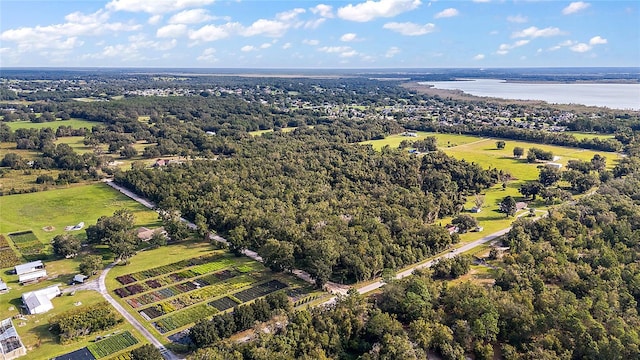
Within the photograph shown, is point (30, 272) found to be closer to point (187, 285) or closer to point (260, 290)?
point (187, 285)

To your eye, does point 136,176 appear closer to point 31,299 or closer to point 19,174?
point 19,174

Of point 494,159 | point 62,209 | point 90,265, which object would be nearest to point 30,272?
point 90,265

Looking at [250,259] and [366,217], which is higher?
[366,217]

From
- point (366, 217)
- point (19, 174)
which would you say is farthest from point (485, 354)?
point (19, 174)

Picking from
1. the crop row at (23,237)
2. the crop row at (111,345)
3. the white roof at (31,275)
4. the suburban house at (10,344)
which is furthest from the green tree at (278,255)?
the crop row at (23,237)

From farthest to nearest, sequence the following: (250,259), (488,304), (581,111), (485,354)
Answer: (581,111), (250,259), (488,304), (485,354)

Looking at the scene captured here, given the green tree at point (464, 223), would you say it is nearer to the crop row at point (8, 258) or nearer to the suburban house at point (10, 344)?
the suburban house at point (10, 344)
